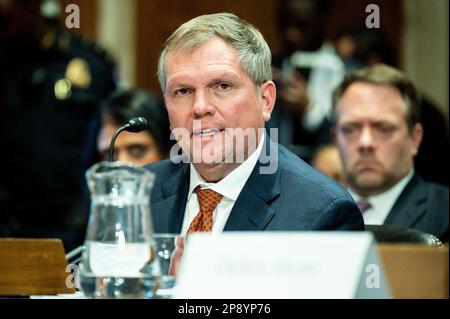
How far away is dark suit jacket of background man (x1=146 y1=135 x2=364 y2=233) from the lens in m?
2.45

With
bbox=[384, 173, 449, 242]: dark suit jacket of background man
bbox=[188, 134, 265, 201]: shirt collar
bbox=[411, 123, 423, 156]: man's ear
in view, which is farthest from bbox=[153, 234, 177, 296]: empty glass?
bbox=[411, 123, 423, 156]: man's ear

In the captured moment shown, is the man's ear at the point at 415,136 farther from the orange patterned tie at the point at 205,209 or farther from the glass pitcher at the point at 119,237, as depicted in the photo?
the glass pitcher at the point at 119,237

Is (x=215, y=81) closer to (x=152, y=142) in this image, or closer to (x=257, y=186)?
(x=257, y=186)

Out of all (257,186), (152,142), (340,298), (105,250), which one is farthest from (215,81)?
(152,142)

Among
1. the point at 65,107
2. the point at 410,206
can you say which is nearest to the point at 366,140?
the point at 410,206

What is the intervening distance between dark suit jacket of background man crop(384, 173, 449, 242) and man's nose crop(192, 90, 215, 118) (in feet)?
4.52

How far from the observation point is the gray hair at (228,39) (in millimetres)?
2521

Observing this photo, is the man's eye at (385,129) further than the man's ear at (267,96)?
Yes

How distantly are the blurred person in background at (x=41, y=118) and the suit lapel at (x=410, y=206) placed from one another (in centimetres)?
162

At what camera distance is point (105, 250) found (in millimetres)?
1729

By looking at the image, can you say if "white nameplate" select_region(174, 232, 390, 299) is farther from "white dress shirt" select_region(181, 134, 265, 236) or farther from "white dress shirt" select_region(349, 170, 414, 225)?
"white dress shirt" select_region(349, 170, 414, 225)

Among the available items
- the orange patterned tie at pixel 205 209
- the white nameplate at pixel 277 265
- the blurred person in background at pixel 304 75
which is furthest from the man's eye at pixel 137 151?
the white nameplate at pixel 277 265

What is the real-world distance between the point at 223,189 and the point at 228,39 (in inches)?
15.5

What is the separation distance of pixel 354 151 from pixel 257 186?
146 cm
